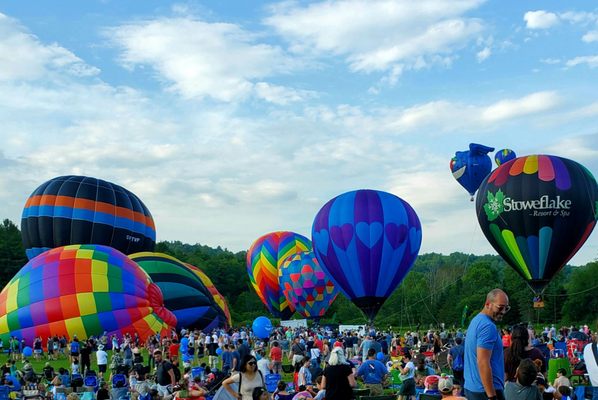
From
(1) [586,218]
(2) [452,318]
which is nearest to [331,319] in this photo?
(2) [452,318]

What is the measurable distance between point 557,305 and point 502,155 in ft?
89.8

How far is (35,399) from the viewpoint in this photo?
1088 cm

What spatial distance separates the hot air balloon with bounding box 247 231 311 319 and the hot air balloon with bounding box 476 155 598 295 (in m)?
24.4

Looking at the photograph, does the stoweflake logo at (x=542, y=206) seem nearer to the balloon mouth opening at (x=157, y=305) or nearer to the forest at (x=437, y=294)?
the balloon mouth opening at (x=157, y=305)

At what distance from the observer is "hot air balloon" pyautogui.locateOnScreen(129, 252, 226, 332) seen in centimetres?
2977

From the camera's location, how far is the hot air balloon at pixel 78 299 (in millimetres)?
22922

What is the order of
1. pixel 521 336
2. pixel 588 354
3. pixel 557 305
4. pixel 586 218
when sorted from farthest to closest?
pixel 557 305 → pixel 586 218 → pixel 521 336 → pixel 588 354

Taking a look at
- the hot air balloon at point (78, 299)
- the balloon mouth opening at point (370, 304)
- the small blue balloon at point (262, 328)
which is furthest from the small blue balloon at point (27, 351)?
the balloon mouth opening at point (370, 304)

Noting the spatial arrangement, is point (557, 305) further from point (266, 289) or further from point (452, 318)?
point (266, 289)

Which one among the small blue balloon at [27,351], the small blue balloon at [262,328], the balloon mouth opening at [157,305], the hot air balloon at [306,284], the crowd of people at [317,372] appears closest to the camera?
the crowd of people at [317,372]

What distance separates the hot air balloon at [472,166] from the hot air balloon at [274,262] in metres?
15.1

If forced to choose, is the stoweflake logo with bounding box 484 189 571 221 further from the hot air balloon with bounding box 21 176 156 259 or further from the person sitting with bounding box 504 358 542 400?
the person sitting with bounding box 504 358 542 400

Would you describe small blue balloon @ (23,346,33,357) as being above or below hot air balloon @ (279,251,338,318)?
below

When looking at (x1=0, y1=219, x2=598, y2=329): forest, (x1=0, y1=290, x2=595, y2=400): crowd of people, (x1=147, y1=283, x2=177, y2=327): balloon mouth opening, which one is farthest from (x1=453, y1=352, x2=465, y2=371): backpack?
(x1=0, y1=219, x2=598, y2=329): forest
